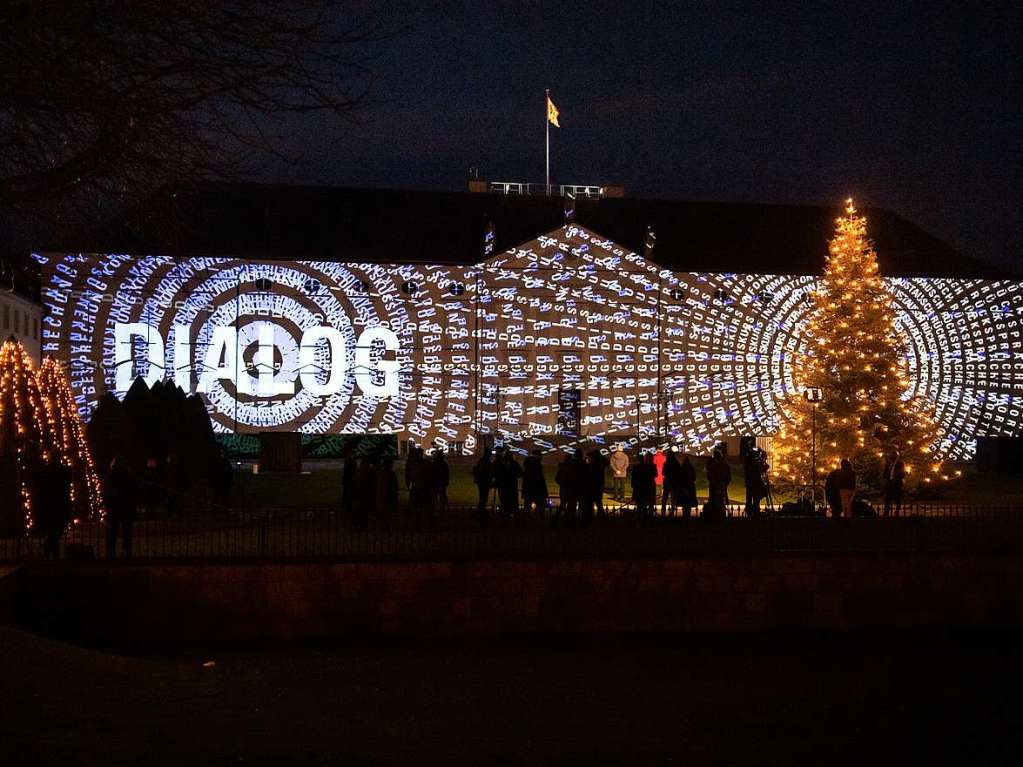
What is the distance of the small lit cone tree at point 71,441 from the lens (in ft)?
65.3

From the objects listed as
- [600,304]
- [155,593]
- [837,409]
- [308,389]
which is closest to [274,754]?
[155,593]

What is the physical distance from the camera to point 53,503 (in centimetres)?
1514

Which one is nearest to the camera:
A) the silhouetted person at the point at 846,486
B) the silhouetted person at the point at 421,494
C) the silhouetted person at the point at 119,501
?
the silhouetted person at the point at 119,501

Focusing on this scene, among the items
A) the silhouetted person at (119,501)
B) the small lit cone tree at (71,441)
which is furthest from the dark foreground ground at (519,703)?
the small lit cone tree at (71,441)

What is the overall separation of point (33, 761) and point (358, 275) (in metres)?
36.9

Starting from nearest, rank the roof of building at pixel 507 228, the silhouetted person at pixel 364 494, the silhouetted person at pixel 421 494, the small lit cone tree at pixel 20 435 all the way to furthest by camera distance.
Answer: the small lit cone tree at pixel 20 435
the silhouetted person at pixel 364 494
the silhouetted person at pixel 421 494
the roof of building at pixel 507 228

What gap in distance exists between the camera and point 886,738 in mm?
11078

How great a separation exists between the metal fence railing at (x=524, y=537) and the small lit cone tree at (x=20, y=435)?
47 centimetres

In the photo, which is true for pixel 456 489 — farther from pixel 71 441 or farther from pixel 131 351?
pixel 131 351

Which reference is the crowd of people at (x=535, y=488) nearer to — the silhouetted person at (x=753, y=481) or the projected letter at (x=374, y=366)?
the silhouetted person at (x=753, y=481)

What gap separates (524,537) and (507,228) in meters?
31.6

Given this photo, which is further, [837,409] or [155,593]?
[837,409]

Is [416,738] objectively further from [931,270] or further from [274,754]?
[931,270]

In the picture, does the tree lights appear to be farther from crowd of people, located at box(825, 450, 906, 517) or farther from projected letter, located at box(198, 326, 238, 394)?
projected letter, located at box(198, 326, 238, 394)
